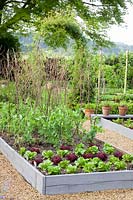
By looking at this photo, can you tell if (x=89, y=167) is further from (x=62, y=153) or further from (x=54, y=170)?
(x=62, y=153)

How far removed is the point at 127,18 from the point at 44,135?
1646 centimetres

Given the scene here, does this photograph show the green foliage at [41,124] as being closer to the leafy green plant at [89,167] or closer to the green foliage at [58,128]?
the green foliage at [58,128]

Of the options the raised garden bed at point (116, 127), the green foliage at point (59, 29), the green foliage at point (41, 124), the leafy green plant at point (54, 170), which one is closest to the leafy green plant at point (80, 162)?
the leafy green plant at point (54, 170)

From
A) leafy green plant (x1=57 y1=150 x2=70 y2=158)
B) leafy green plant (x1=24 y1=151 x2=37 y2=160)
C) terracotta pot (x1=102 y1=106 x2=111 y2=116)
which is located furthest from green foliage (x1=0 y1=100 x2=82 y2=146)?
terracotta pot (x1=102 y1=106 x2=111 y2=116)

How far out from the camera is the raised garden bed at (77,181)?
4387mm

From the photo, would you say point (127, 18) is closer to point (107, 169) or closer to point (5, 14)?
point (5, 14)

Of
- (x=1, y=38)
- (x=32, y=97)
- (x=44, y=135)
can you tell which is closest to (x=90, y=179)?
(x=44, y=135)

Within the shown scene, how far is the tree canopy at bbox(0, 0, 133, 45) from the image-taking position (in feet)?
68.7

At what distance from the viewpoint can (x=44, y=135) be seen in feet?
19.6

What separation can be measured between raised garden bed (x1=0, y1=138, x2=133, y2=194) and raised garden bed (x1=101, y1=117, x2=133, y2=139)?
2.93 meters

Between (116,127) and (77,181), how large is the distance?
148 inches

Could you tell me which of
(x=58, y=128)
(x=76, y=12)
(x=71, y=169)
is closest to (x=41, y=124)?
(x=58, y=128)

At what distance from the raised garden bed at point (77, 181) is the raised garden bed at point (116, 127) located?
2932mm

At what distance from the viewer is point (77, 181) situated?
14.6 ft
